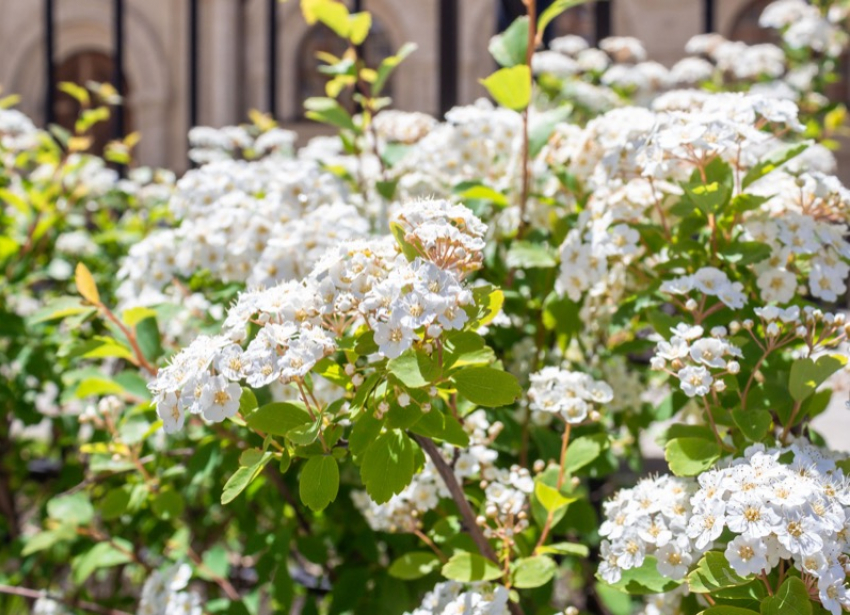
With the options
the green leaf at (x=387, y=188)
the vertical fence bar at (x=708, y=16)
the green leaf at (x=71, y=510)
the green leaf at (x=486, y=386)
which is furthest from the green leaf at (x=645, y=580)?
the vertical fence bar at (x=708, y=16)

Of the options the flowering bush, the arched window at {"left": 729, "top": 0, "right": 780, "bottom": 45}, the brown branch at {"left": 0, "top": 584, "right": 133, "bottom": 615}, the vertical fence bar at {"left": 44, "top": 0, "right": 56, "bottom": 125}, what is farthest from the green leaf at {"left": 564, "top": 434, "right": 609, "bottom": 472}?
the arched window at {"left": 729, "top": 0, "right": 780, "bottom": 45}

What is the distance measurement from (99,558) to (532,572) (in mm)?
734

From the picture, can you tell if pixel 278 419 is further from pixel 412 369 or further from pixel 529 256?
pixel 529 256

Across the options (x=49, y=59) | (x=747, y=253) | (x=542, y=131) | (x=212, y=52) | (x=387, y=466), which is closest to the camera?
(x=387, y=466)

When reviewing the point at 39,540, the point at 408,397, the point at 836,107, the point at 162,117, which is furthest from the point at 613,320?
the point at 162,117

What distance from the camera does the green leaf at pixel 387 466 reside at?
806mm

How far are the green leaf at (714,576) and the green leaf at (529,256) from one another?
0.52m

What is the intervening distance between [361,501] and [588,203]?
524 mm

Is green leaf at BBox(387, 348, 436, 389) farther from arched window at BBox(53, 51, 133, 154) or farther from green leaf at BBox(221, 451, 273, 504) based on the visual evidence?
arched window at BBox(53, 51, 133, 154)

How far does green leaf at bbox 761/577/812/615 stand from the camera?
2.43 feet

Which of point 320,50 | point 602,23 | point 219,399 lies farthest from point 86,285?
point 320,50

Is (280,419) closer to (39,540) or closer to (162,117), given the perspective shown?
(39,540)

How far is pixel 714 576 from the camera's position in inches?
30.4

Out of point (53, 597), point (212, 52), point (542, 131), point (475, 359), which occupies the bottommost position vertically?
point (53, 597)
